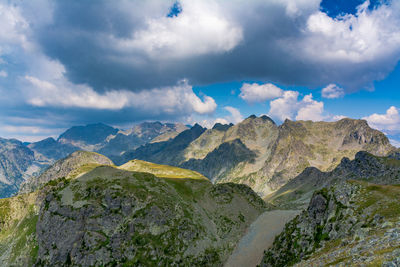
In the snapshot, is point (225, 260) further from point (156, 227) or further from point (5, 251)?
point (5, 251)

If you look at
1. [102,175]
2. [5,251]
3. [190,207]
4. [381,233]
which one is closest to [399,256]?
[381,233]

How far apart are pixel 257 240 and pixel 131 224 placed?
2054 inches

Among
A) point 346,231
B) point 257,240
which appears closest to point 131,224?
point 257,240

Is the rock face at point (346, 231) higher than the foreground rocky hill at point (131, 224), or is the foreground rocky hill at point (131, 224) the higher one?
the rock face at point (346, 231)

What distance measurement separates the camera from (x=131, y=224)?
82812 mm

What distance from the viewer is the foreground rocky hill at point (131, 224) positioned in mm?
76500

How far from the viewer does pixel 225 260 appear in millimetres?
81750

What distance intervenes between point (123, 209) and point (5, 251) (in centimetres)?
8540

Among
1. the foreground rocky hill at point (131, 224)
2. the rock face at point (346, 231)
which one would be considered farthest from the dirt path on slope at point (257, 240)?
the rock face at point (346, 231)

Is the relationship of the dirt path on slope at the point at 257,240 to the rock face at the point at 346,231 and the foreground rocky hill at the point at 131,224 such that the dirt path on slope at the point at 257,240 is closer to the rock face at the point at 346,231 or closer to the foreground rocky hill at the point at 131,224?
the foreground rocky hill at the point at 131,224

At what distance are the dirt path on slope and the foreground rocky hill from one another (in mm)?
3441

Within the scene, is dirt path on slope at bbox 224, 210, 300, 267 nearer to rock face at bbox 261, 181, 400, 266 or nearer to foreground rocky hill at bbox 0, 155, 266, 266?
foreground rocky hill at bbox 0, 155, 266, 266

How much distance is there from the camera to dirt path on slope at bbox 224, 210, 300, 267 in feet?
257

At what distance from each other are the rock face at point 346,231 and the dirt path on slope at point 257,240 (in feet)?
53.8
